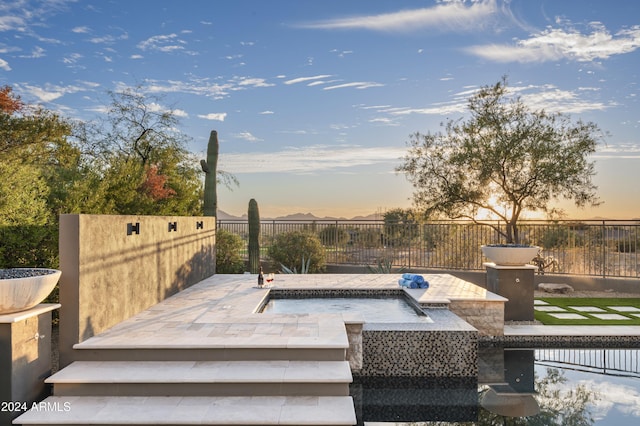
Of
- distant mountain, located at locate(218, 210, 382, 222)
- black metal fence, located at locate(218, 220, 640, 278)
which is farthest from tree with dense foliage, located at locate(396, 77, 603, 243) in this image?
Result: distant mountain, located at locate(218, 210, 382, 222)

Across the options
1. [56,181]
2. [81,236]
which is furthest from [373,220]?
[81,236]

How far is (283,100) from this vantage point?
11.8 metres

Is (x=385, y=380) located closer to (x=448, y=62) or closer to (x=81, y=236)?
(x=81, y=236)

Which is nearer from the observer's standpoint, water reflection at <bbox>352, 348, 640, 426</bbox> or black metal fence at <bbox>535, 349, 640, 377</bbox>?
water reflection at <bbox>352, 348, 640, 426</bbox>

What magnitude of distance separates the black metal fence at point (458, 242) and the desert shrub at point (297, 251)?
0.65 metres

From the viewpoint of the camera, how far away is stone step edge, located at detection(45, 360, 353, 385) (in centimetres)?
374

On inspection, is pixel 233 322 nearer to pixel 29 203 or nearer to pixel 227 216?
pixel 29 203

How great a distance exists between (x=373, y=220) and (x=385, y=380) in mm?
7593

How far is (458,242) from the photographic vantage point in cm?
1170

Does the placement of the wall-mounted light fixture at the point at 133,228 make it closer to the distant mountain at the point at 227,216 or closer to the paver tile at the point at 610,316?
the paver tile at the point at 610,316

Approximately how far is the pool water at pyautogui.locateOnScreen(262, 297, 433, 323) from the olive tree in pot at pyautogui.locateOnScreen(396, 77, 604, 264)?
16.3 ft

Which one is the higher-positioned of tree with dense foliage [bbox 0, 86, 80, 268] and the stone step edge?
tree with dense foliage [bbox 0, 86, 80, 268]

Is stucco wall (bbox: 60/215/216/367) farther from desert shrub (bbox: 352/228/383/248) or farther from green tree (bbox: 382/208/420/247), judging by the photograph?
green tree (bbox: 382/208/420/247)

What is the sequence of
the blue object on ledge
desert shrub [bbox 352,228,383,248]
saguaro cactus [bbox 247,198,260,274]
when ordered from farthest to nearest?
1. desert shrub [bbox 352,228,383,248]
2. saguaro cactus [bbox 247,198,260,274]
3. the blue object on ledge
